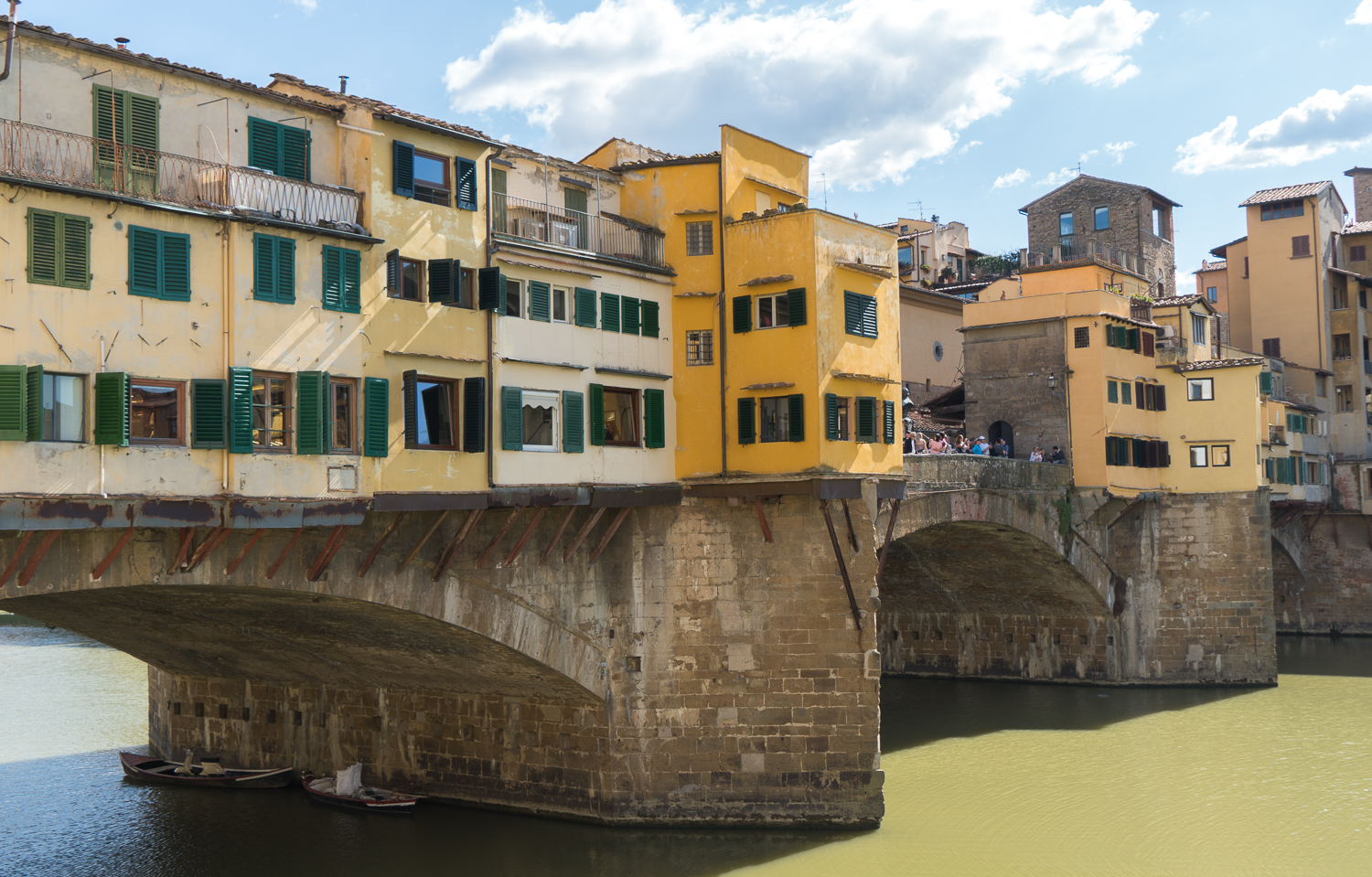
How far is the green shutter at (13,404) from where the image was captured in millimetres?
16391

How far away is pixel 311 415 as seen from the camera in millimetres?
19578

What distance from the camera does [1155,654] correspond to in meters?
44.2

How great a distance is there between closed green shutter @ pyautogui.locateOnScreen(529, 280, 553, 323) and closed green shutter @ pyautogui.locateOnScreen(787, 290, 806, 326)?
529 cm

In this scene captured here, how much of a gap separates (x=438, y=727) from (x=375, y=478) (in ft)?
32.0

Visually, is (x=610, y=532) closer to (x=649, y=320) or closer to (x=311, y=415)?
(x=649, y=320)

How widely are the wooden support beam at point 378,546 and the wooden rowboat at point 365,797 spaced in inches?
316

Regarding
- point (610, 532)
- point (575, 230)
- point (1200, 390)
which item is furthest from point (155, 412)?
point (1200, 390)

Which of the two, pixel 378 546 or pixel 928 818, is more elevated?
pixel 378 546

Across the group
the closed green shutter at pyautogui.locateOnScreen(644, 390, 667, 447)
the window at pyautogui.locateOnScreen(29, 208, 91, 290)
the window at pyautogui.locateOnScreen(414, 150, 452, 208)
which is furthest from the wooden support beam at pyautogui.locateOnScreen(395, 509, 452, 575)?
the window at pyautogui.locateOnScreen(29, 208, 91, 290)

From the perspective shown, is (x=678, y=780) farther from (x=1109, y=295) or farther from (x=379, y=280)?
(x=1109, y=295)

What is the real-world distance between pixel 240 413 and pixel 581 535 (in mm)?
8439

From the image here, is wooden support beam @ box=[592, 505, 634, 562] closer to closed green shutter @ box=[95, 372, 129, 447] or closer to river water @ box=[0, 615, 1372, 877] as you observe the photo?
river water @ box=[0, 615, 1372, 877]

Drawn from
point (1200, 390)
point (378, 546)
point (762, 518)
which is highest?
point (1200, 390)

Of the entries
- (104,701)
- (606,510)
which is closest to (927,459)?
(606,510)
